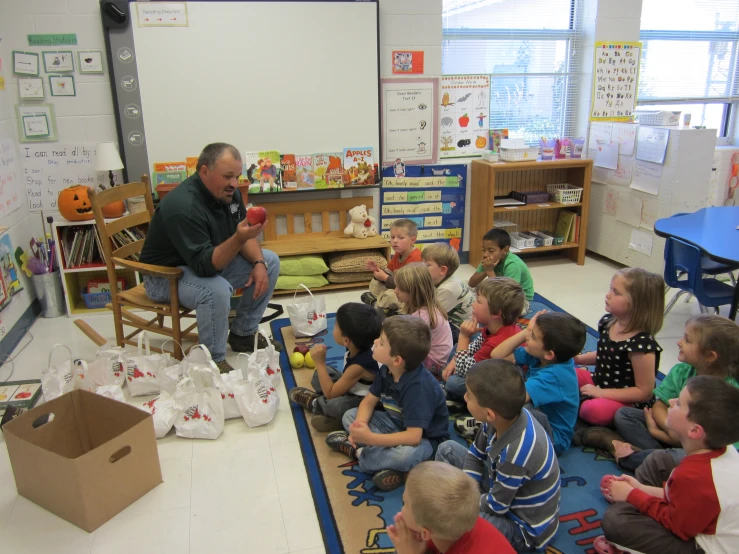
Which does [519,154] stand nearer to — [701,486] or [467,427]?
[467,427]

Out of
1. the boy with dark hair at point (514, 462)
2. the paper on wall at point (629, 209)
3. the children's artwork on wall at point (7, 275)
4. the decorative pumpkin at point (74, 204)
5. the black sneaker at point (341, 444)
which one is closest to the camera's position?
the boy with dark hair at point (514, 462)

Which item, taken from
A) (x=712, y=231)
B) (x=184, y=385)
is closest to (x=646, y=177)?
(x=712, y=231)

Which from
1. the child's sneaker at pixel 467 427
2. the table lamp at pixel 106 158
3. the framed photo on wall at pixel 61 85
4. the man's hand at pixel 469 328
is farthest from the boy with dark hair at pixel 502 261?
the framed photo on wall at pixel 61 85

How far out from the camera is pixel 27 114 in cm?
373

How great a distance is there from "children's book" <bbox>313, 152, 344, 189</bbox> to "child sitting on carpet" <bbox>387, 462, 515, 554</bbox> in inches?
124

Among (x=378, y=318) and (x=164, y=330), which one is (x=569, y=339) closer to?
(x=378, y=318)

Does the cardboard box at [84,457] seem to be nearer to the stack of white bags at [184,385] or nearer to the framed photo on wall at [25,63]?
the stack of white bags at [184,385]

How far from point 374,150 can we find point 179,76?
1.40 meters

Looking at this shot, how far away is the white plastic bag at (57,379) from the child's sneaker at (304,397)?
0.95 meters

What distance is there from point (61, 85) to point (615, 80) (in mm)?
4090

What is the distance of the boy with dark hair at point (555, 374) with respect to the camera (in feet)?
6.66

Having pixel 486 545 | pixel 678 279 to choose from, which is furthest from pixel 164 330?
pixel 678 279

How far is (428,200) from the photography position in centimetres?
461

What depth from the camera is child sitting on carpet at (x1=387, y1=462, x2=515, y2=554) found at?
1.25 metres
